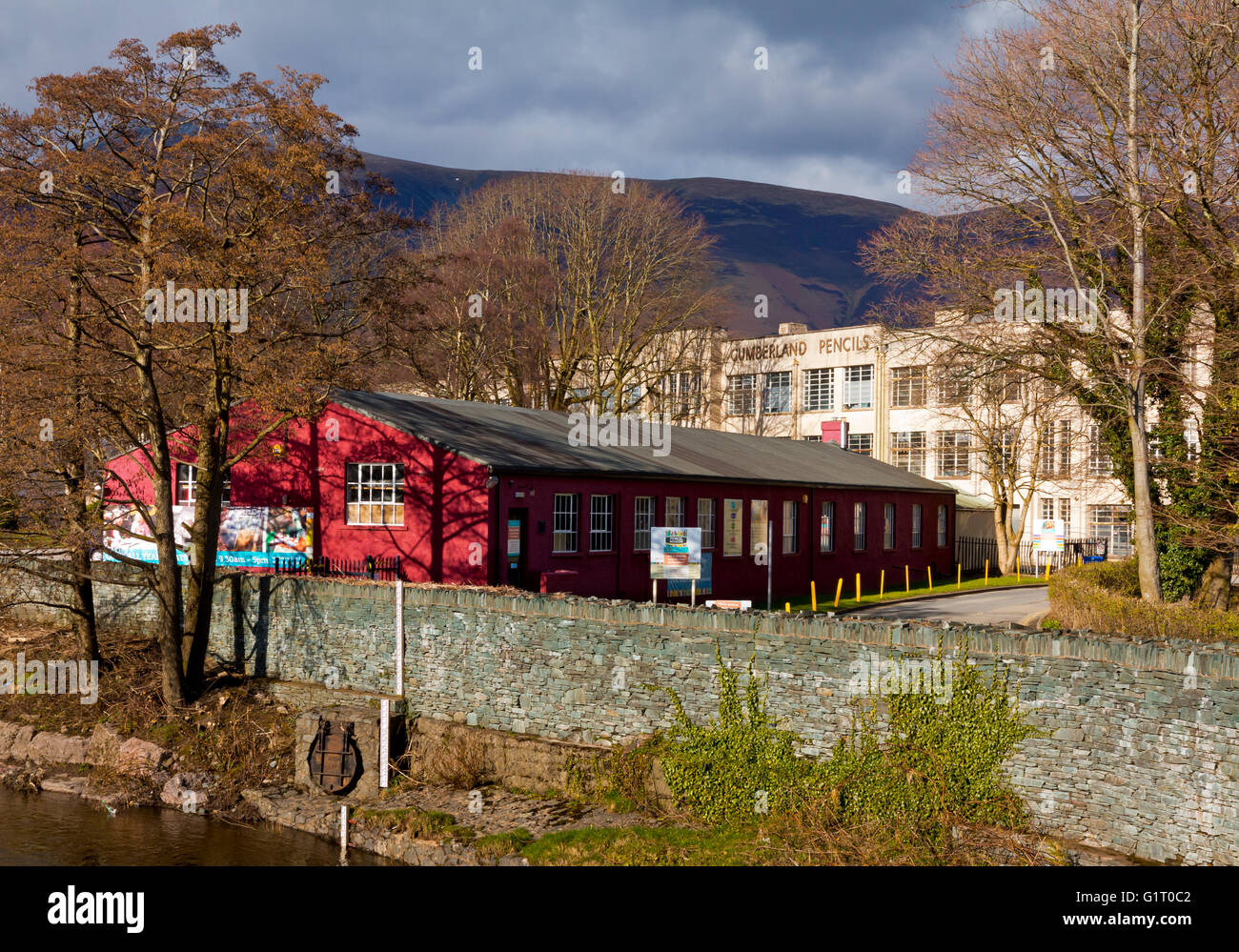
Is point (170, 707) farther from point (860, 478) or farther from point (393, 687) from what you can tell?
point (860, 478)

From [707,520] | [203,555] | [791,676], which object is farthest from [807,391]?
[791,676]

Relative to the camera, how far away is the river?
50.0ft

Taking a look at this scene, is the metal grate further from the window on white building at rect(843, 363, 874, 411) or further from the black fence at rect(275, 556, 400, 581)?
the window on white building at rect(843, 363, 874, 411)

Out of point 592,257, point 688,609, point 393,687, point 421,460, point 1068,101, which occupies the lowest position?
point 393,687

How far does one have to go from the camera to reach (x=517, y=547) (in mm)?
24641

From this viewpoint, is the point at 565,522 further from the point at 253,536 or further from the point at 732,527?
the point at 253,536

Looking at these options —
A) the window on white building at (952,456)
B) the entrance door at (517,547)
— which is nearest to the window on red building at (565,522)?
the entrance door at (517,547)

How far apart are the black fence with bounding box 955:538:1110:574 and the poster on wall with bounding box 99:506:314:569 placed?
29153mm

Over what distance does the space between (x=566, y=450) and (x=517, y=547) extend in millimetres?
4108

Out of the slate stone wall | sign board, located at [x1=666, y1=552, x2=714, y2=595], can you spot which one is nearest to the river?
the slate stone wall

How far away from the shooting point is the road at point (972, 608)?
28.1 meters

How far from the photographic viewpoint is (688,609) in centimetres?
1533

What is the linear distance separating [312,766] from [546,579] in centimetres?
828
